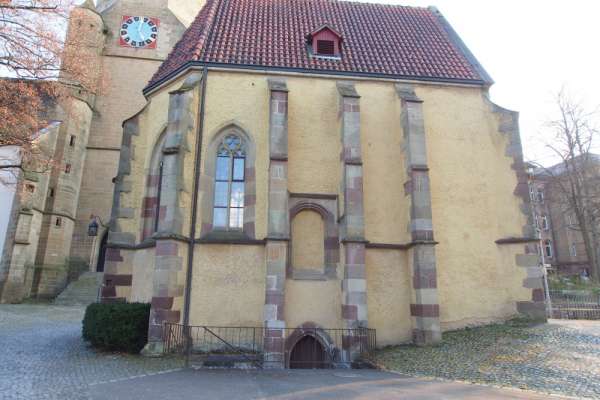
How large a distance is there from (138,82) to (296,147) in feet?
58.8

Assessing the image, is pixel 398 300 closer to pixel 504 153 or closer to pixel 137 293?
pixel 504 153

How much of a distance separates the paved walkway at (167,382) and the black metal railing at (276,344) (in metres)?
0.87

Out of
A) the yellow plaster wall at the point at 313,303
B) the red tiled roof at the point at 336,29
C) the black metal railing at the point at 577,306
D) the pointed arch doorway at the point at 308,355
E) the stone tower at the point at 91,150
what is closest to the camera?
the pointed arch doorway at the point at 308,355

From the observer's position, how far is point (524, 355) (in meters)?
8.68

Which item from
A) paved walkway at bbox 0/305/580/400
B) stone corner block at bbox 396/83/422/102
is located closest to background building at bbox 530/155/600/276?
stone corner block at bbox 396/83/422/102

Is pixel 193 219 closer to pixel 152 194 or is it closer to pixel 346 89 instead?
pixel 152 194

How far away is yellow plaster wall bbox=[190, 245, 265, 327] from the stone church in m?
0.04

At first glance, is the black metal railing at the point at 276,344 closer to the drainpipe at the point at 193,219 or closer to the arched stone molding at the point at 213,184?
the drainpipe at the point at 193,219

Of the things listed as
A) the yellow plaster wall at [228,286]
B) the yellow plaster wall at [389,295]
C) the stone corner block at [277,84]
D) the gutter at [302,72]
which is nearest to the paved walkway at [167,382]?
the yellow plaster wall at [228,286]

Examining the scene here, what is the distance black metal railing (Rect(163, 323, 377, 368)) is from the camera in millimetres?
9781

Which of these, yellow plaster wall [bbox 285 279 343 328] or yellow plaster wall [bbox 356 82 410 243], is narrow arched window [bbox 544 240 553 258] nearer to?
yellow plaster wall [bbox 356 82 410 243]

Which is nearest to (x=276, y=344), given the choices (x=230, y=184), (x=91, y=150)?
(x=230, y=184)

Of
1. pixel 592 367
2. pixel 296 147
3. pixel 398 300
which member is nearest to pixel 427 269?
pixel 398 300

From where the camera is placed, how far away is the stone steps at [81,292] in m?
20.8
